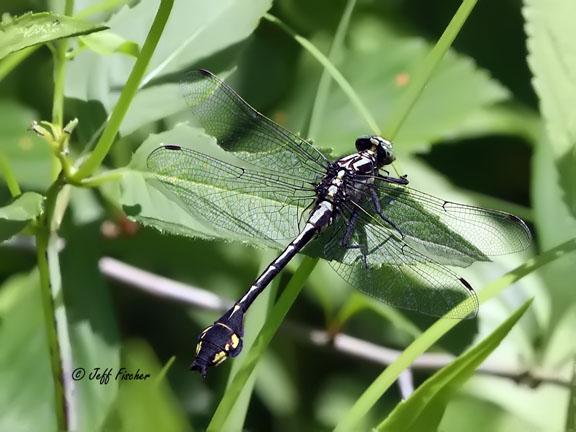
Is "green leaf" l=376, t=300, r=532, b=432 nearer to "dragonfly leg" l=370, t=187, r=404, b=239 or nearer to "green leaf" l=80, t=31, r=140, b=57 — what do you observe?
"dragonfly leg" l=370, t=187, r=404, b=239

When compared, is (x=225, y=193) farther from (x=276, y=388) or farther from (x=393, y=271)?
(x=276, y=388)

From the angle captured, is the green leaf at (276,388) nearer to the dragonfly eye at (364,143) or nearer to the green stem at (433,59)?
the dragonfly eye at (364,143)

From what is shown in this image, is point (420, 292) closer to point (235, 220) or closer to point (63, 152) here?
point (235, 220)

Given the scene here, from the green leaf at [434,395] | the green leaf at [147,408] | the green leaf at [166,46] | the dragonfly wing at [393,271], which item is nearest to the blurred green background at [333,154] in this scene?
the green leaf at [166,46]

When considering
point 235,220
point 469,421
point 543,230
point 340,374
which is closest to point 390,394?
point 340,374

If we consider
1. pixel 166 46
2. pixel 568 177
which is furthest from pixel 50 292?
pixel 568 177

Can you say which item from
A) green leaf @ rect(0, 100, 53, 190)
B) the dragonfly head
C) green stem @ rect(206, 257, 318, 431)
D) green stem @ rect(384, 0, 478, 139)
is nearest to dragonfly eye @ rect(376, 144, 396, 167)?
the dragonfly head

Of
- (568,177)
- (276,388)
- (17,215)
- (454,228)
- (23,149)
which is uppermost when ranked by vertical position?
(568,177)
